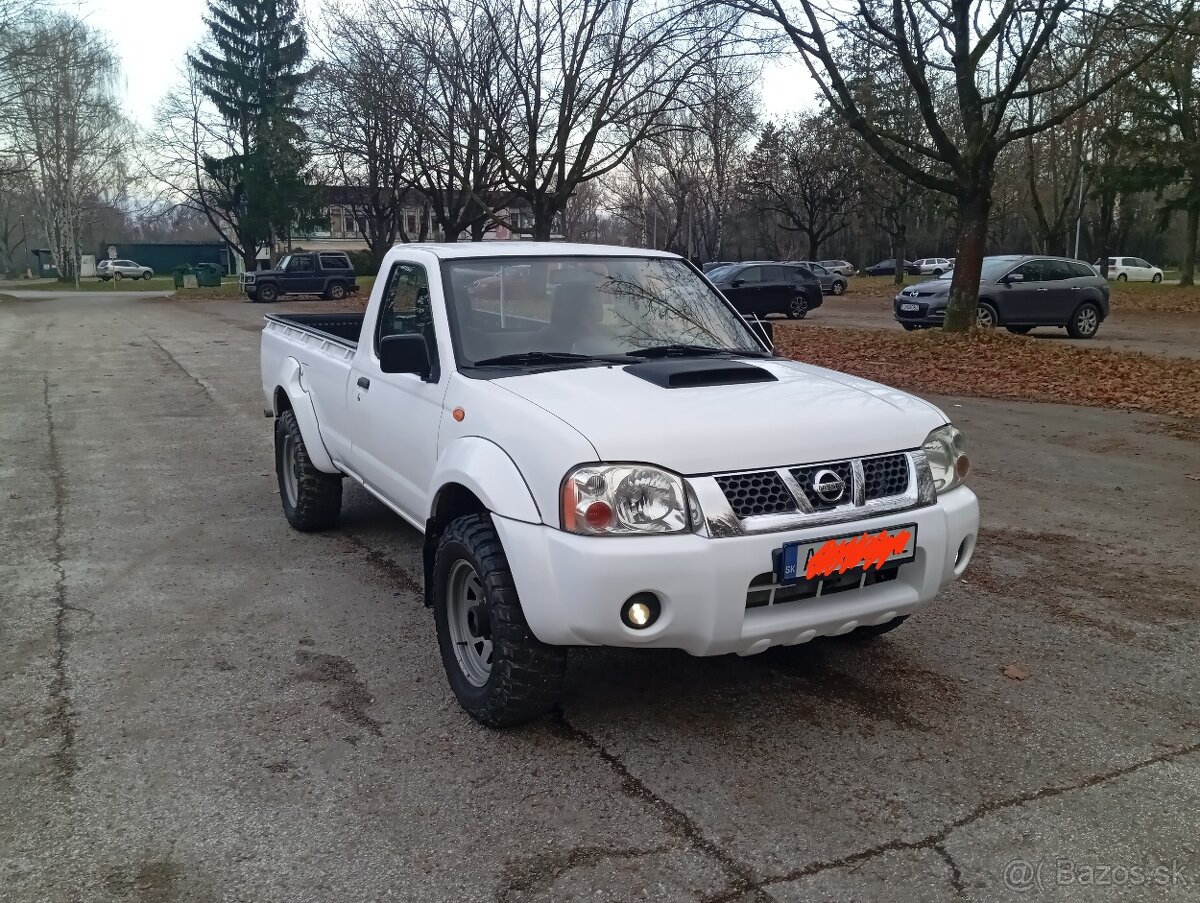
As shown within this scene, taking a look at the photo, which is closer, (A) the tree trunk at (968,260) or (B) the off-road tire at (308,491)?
(B) the off-road tire at (308,491)

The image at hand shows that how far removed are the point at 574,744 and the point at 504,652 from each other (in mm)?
448

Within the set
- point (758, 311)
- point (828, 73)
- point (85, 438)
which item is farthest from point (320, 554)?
point (758, 311)

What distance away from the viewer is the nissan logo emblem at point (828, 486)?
11.4 ft

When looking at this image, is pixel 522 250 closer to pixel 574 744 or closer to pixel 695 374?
pixel 695 374

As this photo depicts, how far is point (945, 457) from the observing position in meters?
3.95

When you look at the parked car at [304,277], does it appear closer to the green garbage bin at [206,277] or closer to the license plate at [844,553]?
the green garbage bin at [206,277]

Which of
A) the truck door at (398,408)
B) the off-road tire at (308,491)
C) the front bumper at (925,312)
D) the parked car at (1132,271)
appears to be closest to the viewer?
the truck door at (398,408)

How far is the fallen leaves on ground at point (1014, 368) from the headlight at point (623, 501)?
8.53 meters

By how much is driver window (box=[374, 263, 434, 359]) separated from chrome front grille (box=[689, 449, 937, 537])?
180 cm

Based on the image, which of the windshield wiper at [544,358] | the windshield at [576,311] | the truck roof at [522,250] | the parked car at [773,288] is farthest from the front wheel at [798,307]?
the windshield wiper at [544,358]

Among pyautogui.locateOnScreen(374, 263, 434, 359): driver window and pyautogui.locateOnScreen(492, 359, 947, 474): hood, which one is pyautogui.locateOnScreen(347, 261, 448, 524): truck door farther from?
pyautogui.locateOnScreen(492, 359, 947, 474): hood

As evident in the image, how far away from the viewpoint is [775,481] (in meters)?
3.42

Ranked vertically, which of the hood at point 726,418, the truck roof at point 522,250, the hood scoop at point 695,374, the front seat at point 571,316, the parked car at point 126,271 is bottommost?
the hood at point 726,418

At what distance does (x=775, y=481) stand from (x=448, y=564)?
1314 millimetres
